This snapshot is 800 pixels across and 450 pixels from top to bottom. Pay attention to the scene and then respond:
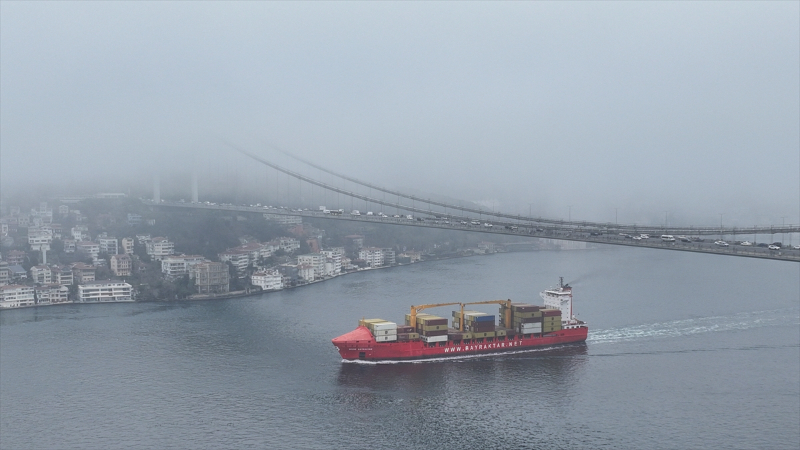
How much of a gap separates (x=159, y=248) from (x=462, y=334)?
12.3 meters

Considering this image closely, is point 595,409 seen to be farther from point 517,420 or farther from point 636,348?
point 636,348

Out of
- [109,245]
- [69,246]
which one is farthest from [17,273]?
[109,245]

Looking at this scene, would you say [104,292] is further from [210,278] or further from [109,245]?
[109,245]

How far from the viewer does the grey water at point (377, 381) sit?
800cm

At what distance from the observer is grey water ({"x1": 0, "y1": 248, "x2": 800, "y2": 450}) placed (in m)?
8.00

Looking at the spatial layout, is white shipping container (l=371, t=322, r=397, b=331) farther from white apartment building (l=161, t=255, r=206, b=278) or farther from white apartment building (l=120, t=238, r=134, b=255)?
white apartment building (l=120, t=238, r=134, b=255)

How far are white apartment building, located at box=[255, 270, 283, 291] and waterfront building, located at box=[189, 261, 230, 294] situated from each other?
3.12 ft

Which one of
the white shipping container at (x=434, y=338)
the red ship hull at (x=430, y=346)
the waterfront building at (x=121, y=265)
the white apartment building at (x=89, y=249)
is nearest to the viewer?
the red ship hull at (x=430, y=346)

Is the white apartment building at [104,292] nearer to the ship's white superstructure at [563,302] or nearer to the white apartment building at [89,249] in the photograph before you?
the white apartment building at [89,249]

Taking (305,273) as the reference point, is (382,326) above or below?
below

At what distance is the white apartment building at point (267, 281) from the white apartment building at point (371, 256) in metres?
5.44

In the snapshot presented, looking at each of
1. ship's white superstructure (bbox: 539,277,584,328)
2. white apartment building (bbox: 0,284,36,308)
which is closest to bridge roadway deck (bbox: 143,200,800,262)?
ship's white superstructure (bbox: 539,277,584,328)

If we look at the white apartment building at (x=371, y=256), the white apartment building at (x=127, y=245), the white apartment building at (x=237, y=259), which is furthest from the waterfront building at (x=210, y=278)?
the white apartment building at (x=371, y=256)

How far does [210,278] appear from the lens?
18.5 m
